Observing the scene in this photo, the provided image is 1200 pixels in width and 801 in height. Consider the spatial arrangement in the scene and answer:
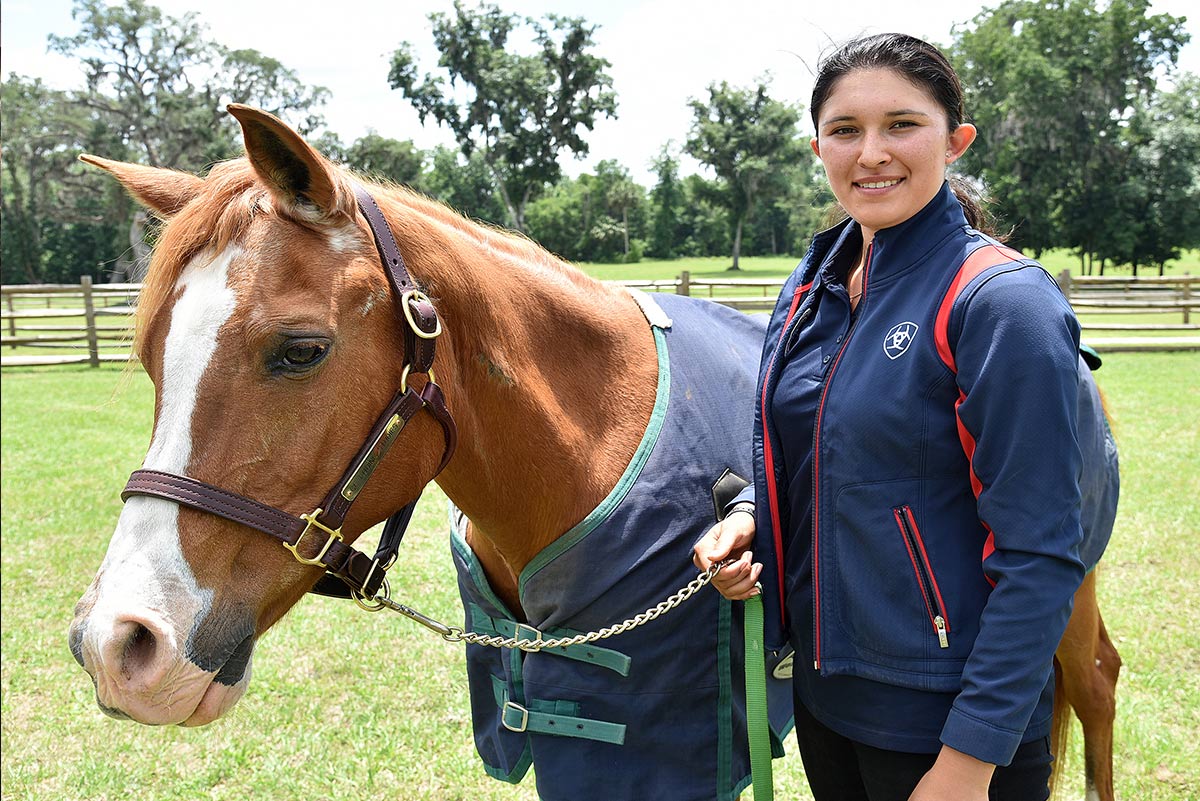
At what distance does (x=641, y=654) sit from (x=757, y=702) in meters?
0.28

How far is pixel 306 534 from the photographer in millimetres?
1421

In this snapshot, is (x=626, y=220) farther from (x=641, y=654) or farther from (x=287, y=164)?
(x=287, y=164)

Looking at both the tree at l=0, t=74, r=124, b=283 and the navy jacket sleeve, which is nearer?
the navy jacket sleeve

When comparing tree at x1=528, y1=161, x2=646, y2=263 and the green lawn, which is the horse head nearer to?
the green lawn

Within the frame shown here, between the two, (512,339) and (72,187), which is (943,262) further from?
(72,187)

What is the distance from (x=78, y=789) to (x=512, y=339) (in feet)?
9.93

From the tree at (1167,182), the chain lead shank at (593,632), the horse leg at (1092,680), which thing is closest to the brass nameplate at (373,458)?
the chain lead shank at (593,632)

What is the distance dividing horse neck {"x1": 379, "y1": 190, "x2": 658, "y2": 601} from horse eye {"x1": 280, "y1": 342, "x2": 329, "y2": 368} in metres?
0.25

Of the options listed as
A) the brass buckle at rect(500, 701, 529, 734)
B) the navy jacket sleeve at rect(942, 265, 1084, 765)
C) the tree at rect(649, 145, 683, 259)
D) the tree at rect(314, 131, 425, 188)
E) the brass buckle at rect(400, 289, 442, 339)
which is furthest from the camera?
the tree at rect(649, 145, 683, 259)

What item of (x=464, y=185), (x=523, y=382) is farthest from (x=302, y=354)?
(x=464, y=185)

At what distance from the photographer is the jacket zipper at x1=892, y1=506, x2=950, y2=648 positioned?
129cm

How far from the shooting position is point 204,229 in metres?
1.44

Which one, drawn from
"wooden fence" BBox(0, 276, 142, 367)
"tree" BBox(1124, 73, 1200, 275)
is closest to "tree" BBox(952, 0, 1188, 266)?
"tree" BBox(1124, 73, 1200, 275)

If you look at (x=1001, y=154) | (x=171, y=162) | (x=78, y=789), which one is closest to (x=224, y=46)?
(x=171, y=162)
